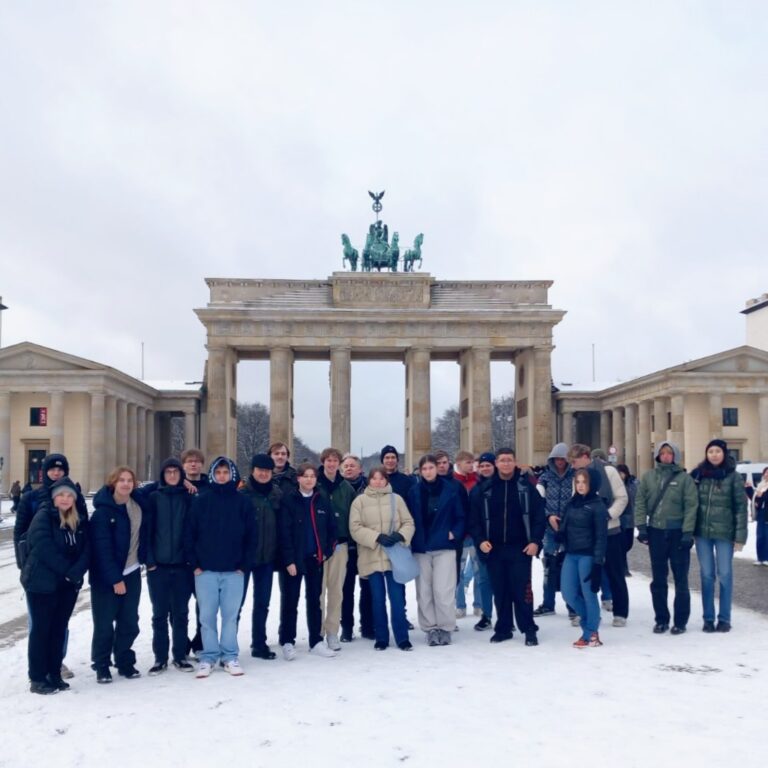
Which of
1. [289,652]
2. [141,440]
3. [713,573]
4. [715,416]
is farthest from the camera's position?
Result: [141,440]

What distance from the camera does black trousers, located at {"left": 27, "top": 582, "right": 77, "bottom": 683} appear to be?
25.5ft

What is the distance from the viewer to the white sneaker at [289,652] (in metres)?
8.84

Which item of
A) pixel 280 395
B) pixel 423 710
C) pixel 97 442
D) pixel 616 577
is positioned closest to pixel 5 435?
pixel 97 442

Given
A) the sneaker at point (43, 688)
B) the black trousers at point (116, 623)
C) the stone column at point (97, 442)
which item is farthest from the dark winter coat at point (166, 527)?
the stone column at point (97, 442)

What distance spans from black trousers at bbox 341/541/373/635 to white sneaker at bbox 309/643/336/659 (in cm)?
74

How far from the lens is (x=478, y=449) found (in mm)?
51219

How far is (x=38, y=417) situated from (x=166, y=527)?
44388mm

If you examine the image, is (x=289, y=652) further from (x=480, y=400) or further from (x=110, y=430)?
(x=480, y=400)

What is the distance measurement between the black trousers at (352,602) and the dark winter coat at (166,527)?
2208 millimetres

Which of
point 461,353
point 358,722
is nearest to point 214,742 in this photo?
point 358,722

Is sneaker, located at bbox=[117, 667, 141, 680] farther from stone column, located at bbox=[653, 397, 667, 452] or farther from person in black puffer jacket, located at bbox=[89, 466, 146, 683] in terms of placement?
stone column, located at bbox=[653, 397, 667, 452]

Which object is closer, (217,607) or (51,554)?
(51,554)

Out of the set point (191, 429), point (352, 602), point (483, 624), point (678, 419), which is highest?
point (678, 419)

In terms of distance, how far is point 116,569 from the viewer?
806 centimetres
